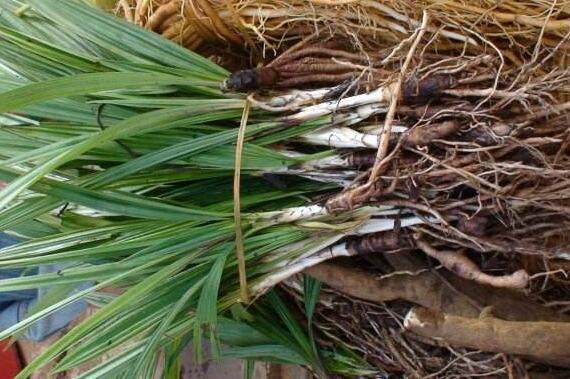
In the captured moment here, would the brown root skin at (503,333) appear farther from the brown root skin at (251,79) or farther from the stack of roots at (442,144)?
the brown root skin at (251,79)

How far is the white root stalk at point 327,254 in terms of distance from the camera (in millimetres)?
829

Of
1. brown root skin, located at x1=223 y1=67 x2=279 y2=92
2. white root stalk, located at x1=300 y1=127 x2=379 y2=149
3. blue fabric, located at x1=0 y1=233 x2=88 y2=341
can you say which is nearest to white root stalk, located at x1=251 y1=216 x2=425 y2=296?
white root stalk, located at x1=300 y1=127 x2=379 y2=149

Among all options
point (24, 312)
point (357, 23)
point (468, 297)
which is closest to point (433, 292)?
point (468, 297)

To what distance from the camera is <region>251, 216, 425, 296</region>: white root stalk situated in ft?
2.72

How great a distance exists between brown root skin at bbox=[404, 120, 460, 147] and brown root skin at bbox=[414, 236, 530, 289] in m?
0.14

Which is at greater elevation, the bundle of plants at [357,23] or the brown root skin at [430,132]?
the bundle of plants at [357,23]

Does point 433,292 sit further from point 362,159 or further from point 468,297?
point 362,159

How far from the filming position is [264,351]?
1081mm

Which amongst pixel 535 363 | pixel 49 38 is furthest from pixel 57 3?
pixel 535 363

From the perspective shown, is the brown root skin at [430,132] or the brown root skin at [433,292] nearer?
the brown root skin at [430,132]

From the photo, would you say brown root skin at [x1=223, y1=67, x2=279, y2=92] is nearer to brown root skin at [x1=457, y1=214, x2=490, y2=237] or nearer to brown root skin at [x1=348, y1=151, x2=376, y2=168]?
brown root skin at [x1=348, y1=151, x2=376, y2=168]

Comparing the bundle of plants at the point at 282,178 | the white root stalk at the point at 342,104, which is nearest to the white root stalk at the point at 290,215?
the bundle of plants at the point at 282,178

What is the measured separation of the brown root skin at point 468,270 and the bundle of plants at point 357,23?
248mm

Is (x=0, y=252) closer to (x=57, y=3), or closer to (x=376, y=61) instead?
(x=57, y=3)
